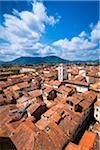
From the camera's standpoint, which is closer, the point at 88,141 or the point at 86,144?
the point at 86,144

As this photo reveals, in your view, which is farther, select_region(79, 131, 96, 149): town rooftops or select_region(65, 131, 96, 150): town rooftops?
select_region(79, 131, 96, 149): town rooftops

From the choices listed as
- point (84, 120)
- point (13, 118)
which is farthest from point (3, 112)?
point (84, 120)

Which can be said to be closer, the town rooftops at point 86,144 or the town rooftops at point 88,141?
the town rooftops at point 86,144

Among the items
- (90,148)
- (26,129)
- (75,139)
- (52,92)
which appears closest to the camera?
(90,148)

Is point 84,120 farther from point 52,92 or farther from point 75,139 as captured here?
point 52,92

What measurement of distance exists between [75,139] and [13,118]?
9278mm

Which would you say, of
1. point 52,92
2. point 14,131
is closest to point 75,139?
point 14,131

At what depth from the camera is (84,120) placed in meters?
23.1

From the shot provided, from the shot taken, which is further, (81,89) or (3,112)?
(81,89)

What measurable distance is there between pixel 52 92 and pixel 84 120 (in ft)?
43.1

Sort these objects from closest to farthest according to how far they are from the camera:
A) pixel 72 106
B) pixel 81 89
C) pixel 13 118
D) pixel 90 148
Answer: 1. pixel 90 148
2. pixel 13 118
3. pixel 72 106
4. pixel 81 89

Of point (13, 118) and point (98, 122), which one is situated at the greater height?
point (13, 118)

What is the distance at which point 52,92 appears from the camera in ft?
114

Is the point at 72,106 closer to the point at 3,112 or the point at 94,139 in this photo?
the point at 94,139
